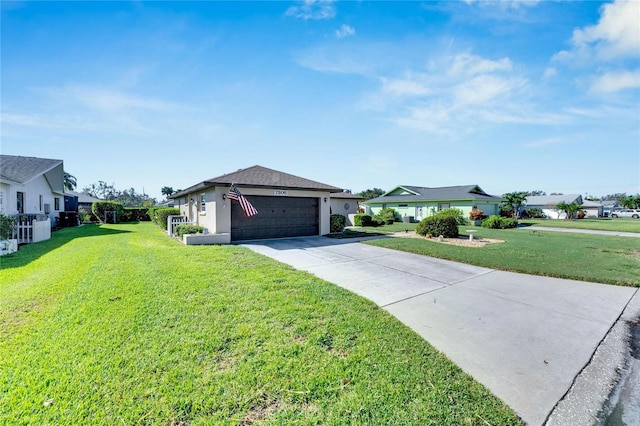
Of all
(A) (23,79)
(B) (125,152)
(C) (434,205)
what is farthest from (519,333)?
(C) (434,205)

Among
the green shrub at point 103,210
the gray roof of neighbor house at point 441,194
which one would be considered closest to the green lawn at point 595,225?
the gray roof of neighbor house at point 441,194

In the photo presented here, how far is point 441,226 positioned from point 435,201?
15027mm

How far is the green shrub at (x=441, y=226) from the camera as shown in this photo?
14.9 m

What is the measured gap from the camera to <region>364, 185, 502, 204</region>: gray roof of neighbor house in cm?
2816

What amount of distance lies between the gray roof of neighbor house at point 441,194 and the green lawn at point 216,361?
1056 inches

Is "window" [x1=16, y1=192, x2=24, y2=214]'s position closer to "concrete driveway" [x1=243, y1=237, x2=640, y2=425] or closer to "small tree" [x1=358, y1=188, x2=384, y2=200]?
"concrete driveway" [x1=243, y1=237, x2=640, y2=425]

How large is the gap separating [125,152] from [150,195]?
7158cm

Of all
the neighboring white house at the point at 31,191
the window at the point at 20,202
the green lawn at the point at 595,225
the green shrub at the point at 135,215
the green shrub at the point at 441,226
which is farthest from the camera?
the green shrub at the point at 135,215

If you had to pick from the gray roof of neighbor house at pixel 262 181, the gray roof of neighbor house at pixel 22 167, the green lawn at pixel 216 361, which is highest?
the gray roof of neighbor house at pixel 22 167

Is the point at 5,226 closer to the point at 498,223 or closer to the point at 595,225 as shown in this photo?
the point at 498,223

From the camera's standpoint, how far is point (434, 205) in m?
29.0

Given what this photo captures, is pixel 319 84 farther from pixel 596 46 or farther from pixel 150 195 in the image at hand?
pixel 150 195

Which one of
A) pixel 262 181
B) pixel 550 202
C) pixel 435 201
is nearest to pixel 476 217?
pixel 435 201

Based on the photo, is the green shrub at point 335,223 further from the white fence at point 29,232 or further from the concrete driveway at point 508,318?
the white fence at point 29,232
